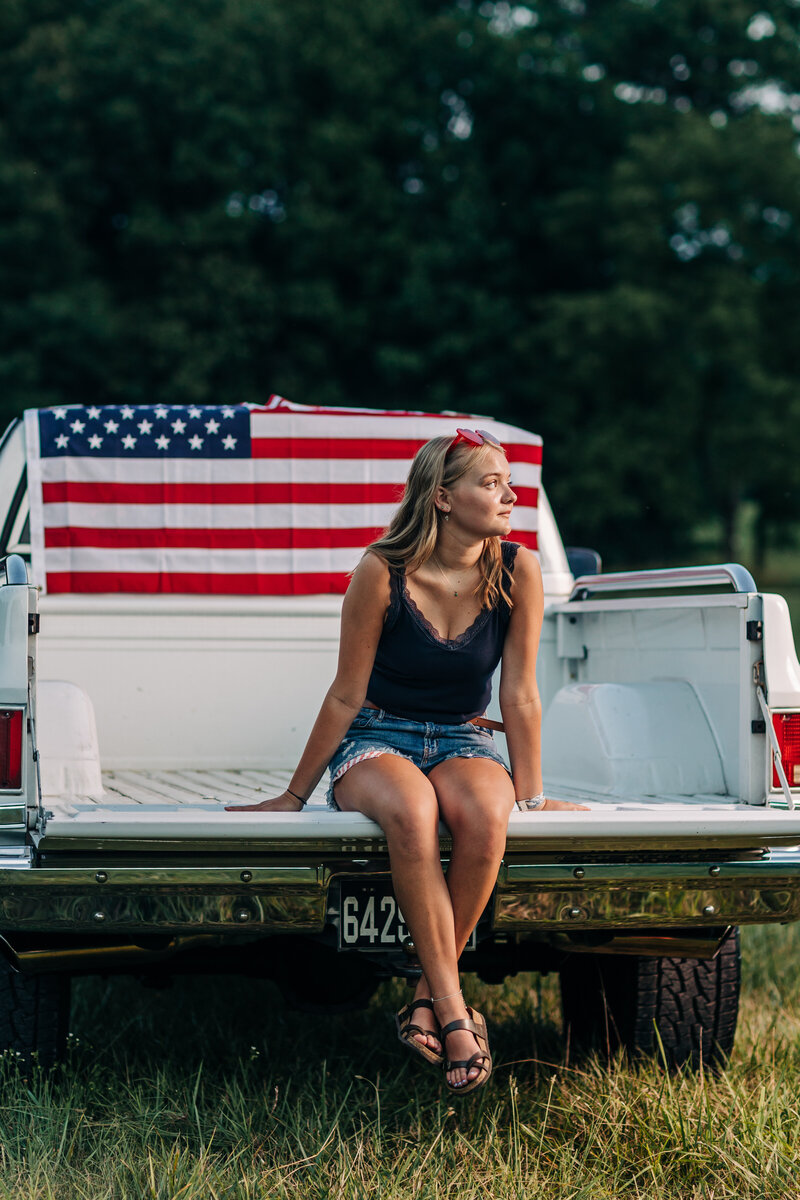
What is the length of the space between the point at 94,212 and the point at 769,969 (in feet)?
74.4

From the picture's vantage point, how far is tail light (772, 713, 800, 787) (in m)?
3.28

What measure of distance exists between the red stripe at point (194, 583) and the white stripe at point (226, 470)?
34 cm

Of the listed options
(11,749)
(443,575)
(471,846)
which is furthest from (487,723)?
(11,749)

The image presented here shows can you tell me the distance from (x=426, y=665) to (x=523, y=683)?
259 millimetres

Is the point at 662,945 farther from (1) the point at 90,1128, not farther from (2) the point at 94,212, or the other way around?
(2) the point at 94,212

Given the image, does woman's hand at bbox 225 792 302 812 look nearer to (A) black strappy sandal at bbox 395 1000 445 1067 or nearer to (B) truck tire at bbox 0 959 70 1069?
(A) black strappy sandal at bbox 395 1000 445 1067

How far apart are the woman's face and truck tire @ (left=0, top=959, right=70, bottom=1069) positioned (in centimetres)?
148

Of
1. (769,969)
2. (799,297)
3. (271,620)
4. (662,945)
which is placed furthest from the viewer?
(799,297)

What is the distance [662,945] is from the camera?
3350 mm

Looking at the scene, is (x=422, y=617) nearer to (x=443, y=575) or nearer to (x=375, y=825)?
(x=443, y=575)

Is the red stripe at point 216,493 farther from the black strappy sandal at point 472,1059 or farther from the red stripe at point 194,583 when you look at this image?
the black strappy sandal at point 472,1059

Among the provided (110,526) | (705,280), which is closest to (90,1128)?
(110,526)

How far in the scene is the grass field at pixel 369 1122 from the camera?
2.94m

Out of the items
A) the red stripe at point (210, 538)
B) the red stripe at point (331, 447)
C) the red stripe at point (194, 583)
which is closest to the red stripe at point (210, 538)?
the red stripe at point (210, 538)
